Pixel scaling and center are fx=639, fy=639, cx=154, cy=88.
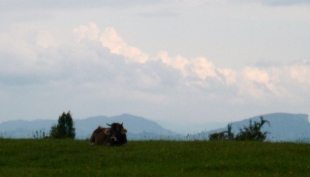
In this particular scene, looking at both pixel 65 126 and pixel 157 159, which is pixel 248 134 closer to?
pixel 65 126

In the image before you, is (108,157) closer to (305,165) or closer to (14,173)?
(14,173)

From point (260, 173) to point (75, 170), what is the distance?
6.26 m

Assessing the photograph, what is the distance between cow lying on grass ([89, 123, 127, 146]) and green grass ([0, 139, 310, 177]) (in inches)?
23.3

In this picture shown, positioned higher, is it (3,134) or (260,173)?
(3,134)

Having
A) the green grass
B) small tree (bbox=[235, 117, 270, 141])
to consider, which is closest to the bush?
small tree (bbox=[235, 117, 270, 141])

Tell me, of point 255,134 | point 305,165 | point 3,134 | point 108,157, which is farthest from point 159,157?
point 255,134

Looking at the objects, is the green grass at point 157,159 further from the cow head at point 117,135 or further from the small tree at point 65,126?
the small tree at point 65,126

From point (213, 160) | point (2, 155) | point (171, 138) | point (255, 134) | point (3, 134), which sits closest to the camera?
point (213, 160)

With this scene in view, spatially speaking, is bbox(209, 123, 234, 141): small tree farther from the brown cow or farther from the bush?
the brown cow

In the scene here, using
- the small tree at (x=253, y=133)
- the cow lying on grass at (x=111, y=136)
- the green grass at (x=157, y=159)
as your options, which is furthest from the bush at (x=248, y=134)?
the green grass at (x=157, y=159)

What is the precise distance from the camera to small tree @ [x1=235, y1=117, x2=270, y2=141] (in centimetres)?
3828

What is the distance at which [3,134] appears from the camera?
34.2 m

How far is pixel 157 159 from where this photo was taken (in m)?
23.7

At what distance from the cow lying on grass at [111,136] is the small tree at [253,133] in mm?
11026
